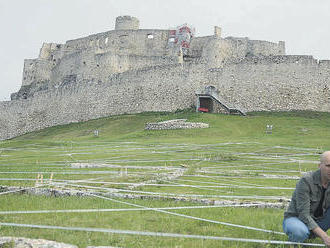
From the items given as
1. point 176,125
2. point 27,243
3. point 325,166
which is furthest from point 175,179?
point 176,125

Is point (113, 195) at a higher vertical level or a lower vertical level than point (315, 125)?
lower

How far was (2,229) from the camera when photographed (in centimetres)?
595

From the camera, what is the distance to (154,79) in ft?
131

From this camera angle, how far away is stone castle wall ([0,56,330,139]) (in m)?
33.6

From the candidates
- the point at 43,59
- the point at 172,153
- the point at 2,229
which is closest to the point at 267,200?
the point at 2,229

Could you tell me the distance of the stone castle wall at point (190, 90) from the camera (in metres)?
33.6

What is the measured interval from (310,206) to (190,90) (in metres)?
32.4

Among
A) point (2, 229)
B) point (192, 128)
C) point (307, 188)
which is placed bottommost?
point (2, 229)

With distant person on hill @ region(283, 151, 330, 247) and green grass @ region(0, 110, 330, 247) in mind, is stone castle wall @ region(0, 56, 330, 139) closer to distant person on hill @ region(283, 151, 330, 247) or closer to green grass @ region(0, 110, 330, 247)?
green grass @ region(0, 110, 330, 247)

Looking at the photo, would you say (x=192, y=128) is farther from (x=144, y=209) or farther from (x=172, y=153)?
(x=144, y=209)

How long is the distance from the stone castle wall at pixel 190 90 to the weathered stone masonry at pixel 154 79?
77 mm

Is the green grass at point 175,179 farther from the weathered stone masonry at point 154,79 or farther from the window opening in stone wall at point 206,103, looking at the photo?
the window opening in stone wall at point 206,103

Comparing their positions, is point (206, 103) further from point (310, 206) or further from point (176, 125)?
point (310, 206)

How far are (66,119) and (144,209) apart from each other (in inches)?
1611
